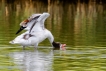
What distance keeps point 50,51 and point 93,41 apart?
249 centimetres

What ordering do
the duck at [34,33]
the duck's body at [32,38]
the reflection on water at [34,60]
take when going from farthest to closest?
the duck at [34,33]
the duck's body at [32,38]
the reflection on water at [34,60]

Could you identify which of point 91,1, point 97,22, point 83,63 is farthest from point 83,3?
point 83,63

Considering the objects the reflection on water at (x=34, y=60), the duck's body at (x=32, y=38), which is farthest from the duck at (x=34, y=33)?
the reflection on water at (x=34, y=60)

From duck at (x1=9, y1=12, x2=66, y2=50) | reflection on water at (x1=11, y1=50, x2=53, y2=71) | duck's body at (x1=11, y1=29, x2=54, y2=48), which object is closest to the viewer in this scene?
reflection on water at (x1=11, y1=50, x2=53, y2=71)

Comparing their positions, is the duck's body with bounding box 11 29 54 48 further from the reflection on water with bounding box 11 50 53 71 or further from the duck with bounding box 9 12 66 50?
the reflection on water with bounding box 11 50 53 71

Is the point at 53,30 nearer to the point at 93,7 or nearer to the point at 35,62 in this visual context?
the point at 35,62

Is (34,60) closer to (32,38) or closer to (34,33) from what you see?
(32,38)

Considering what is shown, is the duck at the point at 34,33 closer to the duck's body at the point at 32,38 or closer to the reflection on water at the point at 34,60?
the duck's body at the point at 32,38

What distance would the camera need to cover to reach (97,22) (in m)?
26.0

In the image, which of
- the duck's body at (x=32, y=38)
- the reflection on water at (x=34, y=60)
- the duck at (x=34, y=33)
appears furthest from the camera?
the duck at (x=34, y=33)

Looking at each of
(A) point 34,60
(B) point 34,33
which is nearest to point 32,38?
(B) point 34,33

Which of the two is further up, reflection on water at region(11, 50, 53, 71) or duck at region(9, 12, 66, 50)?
duck at region(9, 12, 66, 50)

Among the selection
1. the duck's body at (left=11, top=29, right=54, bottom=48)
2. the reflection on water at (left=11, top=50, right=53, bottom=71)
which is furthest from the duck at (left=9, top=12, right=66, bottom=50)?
the reflection on water at (left=11, top=50, right=53, bottom=71)

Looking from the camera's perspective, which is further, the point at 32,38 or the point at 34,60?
the point at 32,38
